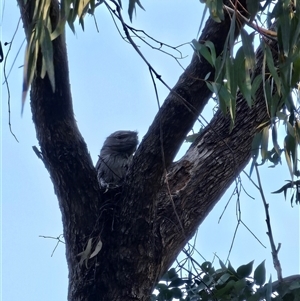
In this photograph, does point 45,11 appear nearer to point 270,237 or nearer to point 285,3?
point 285,3

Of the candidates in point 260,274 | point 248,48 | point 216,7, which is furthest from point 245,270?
point 216,7

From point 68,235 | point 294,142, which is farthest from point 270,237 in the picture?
point 68,235

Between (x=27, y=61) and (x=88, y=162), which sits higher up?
(x=88, y=162)

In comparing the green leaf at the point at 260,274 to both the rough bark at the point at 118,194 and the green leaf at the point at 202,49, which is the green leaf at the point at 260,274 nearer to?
the rough bark at the point at 118,194

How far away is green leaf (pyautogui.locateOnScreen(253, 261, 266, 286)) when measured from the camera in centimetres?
274

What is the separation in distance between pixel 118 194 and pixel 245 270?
0.71 meters

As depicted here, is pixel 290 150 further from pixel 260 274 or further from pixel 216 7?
pixel 216 7

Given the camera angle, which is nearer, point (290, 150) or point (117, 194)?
point (290, 150)

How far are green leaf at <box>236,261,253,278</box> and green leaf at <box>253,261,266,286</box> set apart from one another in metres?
0.09

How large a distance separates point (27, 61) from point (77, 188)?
104cm

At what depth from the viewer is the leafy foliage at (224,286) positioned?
269cm

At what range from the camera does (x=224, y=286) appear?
2.86 m

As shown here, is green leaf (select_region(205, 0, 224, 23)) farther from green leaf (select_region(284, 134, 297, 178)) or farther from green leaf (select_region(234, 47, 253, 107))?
green leaf (select_region(284, 134, 297, 178))

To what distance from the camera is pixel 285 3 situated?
2203 millimetres
